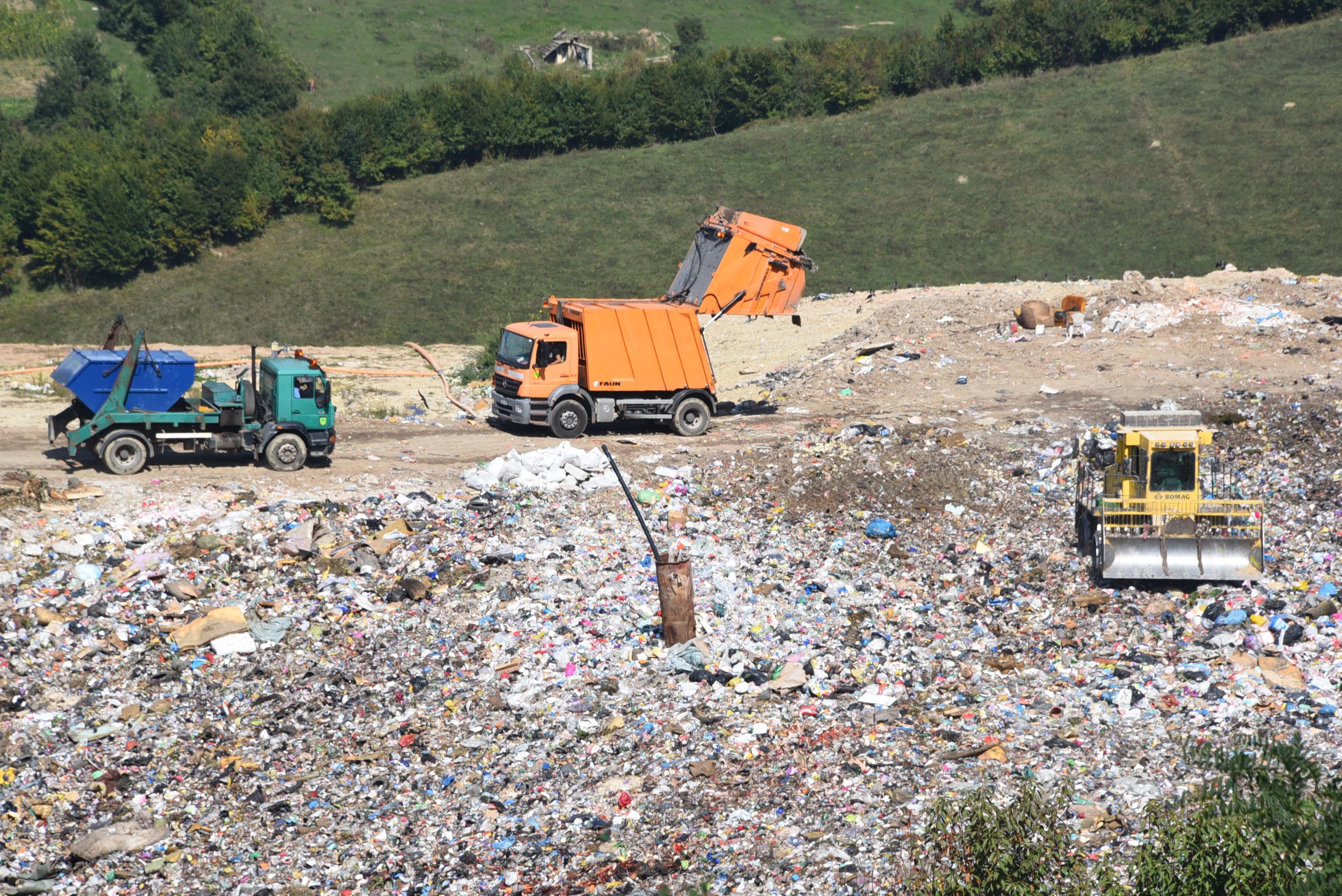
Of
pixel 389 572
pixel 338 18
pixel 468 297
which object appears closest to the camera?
pixel 389 572

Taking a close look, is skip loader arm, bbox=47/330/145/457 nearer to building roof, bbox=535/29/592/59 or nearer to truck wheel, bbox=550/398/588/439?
truck wheel, bbox=550/398/588/439

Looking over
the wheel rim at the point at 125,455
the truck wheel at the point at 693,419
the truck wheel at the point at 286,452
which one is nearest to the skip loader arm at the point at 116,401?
the wheel rim at the point at 125,455

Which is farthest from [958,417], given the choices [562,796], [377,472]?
[562,796]

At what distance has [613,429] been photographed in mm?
20734

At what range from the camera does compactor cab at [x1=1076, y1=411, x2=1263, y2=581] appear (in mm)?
12797

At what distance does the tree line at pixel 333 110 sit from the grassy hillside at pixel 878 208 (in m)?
1.11

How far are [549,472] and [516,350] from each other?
351 cm

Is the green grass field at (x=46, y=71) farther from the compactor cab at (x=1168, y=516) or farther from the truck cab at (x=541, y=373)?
the compactor cab at (x=1168, y=516)

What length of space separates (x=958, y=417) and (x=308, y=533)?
11.3m

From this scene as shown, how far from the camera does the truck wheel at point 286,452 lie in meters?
16.8

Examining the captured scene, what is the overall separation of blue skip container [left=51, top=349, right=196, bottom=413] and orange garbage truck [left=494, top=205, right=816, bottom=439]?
5.44m

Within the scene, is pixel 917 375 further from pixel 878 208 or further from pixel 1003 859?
pixel 878 208

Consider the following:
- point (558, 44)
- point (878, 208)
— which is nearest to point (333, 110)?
point (558, 44)

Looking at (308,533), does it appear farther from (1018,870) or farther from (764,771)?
(1018,870)
